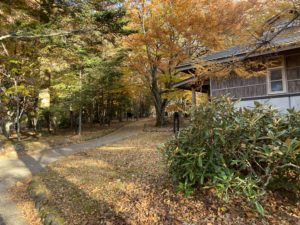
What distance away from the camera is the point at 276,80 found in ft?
32.7

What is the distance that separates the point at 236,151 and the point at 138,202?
2078mm

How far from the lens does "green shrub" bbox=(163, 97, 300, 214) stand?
3.84 m

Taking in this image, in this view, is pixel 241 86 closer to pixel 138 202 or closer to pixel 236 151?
pixel 236 151

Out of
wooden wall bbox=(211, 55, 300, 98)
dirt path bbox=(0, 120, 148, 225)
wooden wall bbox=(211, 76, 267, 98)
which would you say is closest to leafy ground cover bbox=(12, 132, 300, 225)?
dirt path bbox=(0, 120, 148, 225)

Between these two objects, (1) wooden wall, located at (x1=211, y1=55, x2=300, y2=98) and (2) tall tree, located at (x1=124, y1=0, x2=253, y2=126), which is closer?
(1) wooden wall, located at (x1=211, y1=55, x2=300, y2=98)

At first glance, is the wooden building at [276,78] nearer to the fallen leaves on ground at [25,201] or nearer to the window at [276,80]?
the window at [276,80]

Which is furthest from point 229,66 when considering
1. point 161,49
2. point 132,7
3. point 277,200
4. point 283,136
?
point 132,7

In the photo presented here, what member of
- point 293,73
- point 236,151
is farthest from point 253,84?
point 236,151

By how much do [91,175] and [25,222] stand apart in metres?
2.30

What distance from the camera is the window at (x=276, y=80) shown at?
973 cm

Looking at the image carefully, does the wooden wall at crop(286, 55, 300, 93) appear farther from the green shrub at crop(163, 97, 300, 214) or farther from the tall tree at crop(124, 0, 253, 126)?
the green shrub at crop(163, 97, 300, 214)

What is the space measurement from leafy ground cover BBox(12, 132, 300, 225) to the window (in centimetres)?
594

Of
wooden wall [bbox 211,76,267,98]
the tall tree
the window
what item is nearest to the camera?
the window

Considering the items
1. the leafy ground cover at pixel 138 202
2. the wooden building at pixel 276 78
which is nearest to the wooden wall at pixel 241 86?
the wooden building at pixel 276 78
